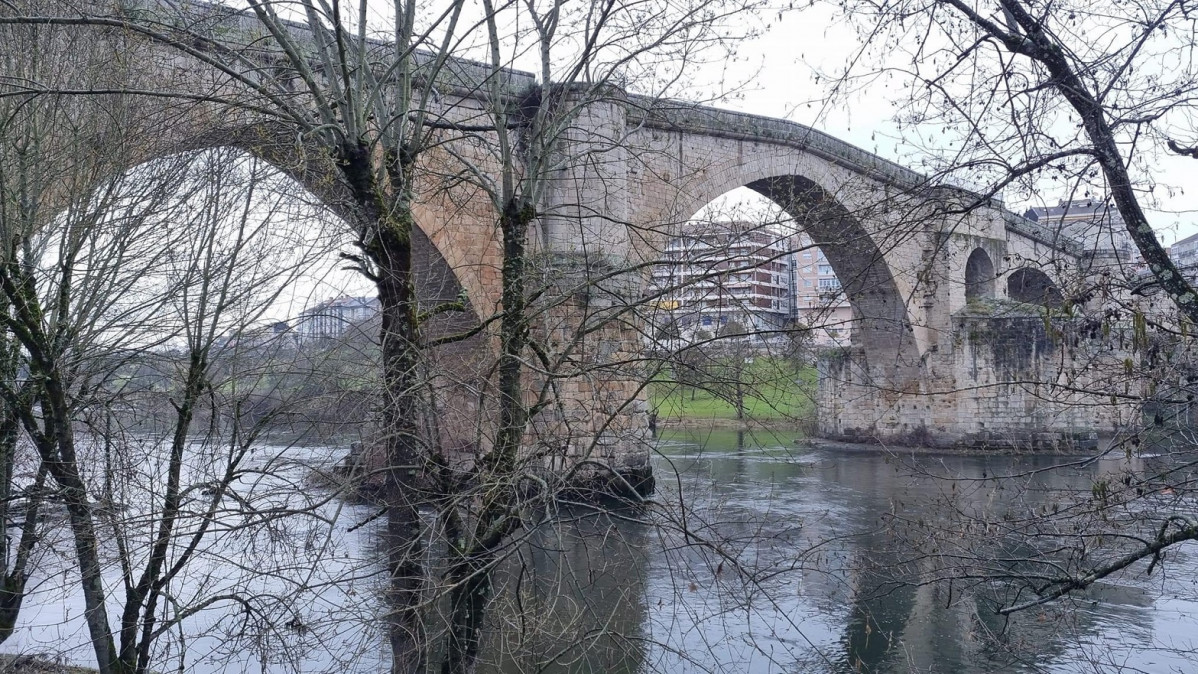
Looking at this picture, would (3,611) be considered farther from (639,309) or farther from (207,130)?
(639,309)

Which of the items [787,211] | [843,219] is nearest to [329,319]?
[787,211]

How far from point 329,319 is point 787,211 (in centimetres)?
238

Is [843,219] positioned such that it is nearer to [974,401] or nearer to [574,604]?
[574,604]

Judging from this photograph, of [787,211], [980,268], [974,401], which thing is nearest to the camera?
[787,211]

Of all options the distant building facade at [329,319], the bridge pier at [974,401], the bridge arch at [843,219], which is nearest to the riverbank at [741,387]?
the bridge arch at [843,219]

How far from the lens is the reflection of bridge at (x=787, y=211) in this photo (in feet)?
12.7

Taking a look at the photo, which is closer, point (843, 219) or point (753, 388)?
point (753, 388)

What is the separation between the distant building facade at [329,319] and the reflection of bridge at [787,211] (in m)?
0.47

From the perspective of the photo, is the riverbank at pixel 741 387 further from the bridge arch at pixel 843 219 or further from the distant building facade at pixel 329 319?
the distant building facade at pixel 329 319

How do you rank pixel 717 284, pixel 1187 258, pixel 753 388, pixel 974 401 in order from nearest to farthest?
pixel 717 284
pixel 753 388
pixel 1187 258
pixel 974 401

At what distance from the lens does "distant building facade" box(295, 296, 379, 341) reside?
4695 millimetres

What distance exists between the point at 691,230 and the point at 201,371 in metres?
2.30

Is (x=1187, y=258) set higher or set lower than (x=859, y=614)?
higher

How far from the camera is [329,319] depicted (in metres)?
5.00
